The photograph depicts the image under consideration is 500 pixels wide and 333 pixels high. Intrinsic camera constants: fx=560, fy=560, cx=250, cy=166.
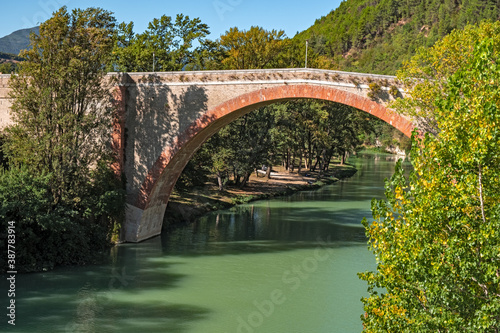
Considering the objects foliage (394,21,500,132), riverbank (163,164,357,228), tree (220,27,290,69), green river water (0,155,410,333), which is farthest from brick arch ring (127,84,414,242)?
tree (220,27,290,69)

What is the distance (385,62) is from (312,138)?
61.6 meters

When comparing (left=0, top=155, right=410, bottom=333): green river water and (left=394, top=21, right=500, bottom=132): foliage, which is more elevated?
(left=394, top=21, right=500, bottom=132): foliage

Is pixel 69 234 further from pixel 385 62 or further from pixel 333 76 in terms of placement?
pixel 385 62

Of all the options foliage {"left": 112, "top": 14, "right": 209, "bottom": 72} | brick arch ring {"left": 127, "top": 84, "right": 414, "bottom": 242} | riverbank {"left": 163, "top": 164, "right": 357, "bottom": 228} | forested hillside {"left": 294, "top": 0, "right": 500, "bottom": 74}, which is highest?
forested hillside {"left": 294, "top": 0, "right": 500, "bottom": 74}

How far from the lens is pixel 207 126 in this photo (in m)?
18.6

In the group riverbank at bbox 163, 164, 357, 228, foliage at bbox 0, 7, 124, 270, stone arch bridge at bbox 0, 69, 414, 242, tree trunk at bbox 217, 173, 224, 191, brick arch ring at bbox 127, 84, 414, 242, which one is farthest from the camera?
tree trunk at bbox 217, 173, 224, 191

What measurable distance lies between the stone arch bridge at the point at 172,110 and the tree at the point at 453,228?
1058 centimetres

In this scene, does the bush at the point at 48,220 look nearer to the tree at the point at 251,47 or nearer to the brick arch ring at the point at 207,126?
the brick arch ring at the point at 207,126

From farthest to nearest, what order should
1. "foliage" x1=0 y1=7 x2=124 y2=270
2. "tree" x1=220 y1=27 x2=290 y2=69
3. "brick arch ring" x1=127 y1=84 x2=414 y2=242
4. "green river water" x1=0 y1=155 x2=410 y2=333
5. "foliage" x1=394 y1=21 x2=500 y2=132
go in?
"tree" x1=220 y1=27 x2=290 y2=69
"brick arch ring" x1=127 y1=84 x2=414 y2=242
"foliage" x1=0 y1=7 x2=124 y2=270
"foliage" x1=394 y1=21 x2=500 y2=132
"green river water" x1=0 y1=155 x2=410 y2=333

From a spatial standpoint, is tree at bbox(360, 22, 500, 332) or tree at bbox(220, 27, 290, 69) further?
tree at bbox(220, 27, 290, 69)

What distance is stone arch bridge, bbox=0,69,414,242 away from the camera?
17703mm

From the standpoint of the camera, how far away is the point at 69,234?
16469mm

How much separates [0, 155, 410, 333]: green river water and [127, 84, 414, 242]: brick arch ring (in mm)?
1101

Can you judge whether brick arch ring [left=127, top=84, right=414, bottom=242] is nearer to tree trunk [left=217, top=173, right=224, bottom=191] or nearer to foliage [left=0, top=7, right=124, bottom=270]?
foliage [left=0, top=7, right=124, bottom=270]
